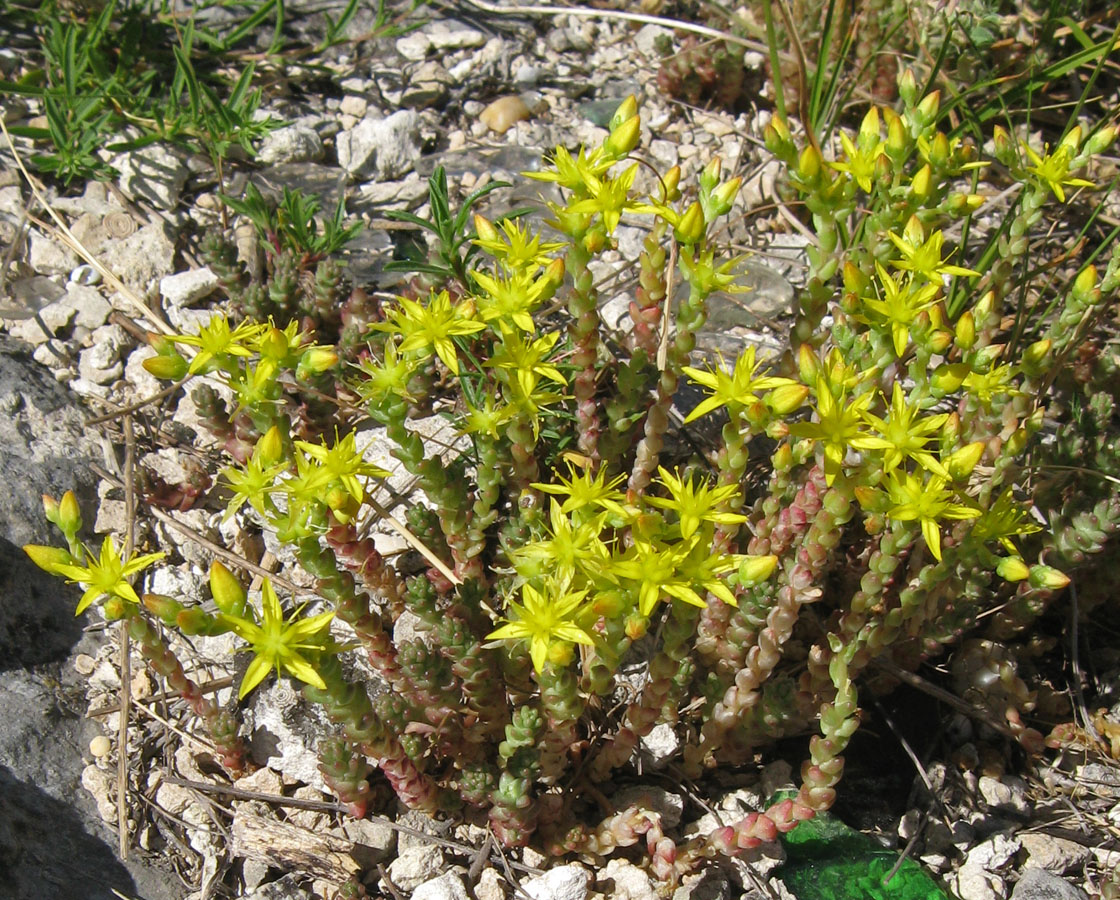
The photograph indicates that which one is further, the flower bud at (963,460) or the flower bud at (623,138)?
the flower bud at (623,138)

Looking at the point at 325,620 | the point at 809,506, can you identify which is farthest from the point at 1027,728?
the point at 325,620

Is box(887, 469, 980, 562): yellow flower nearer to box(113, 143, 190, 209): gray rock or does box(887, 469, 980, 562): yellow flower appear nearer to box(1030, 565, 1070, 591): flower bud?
box(1030, 565, 1070, 591): flower bud

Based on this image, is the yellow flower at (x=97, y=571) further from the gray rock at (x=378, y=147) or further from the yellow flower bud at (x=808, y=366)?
the gray rock at (x=378, y=147)

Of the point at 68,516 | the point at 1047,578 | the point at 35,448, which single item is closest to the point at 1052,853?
the point at 1047,578

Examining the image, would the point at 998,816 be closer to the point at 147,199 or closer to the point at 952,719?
the point at 952,719

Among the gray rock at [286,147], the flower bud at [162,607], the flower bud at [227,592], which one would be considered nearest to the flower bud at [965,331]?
the flower bud at [227,592]

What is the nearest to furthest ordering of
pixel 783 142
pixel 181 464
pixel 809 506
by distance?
pixel 809 506
pixel 783 142
pixel 181 464

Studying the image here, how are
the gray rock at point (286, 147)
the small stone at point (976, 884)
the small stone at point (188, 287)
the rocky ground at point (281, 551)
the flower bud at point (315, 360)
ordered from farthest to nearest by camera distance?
the gray rock at point (286, 147)
the small stone at point (188, 287)
the small stone at point (976, 884)
the rocky ground at point (281, 551)
the flower bud at point (315, 360)
